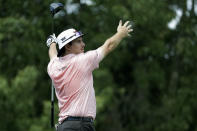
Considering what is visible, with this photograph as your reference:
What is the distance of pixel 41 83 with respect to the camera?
68.1 ft

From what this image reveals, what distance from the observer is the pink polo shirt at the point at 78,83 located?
593 centimetres

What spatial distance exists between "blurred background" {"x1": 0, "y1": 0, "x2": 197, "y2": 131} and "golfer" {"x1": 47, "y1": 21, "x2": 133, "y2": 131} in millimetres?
9560

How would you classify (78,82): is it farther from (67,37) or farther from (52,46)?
(52,46)

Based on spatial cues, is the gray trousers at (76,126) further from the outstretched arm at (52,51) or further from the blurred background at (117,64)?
the blurred background at (117,64)

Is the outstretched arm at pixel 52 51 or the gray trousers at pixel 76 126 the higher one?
the outstretched arm at pixel 52 51

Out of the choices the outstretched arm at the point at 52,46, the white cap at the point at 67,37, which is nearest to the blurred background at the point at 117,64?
the outstretched arm at the point at 52,46

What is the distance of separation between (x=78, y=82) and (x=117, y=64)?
1650 cm

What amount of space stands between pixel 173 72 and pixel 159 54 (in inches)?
79.8

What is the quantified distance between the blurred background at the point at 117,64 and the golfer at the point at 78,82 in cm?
956

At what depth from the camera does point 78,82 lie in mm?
5977

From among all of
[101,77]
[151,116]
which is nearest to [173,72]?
[151,116]

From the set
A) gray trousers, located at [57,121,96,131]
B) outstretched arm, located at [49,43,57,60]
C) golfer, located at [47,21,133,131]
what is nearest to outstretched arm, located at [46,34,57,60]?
outstretched arm, located at [49,43,57,60]

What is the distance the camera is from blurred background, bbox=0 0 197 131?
17500mm

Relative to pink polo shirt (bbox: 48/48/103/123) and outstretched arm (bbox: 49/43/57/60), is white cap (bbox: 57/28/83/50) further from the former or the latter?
outstretched arm (bbox: 49/43/57/60)
